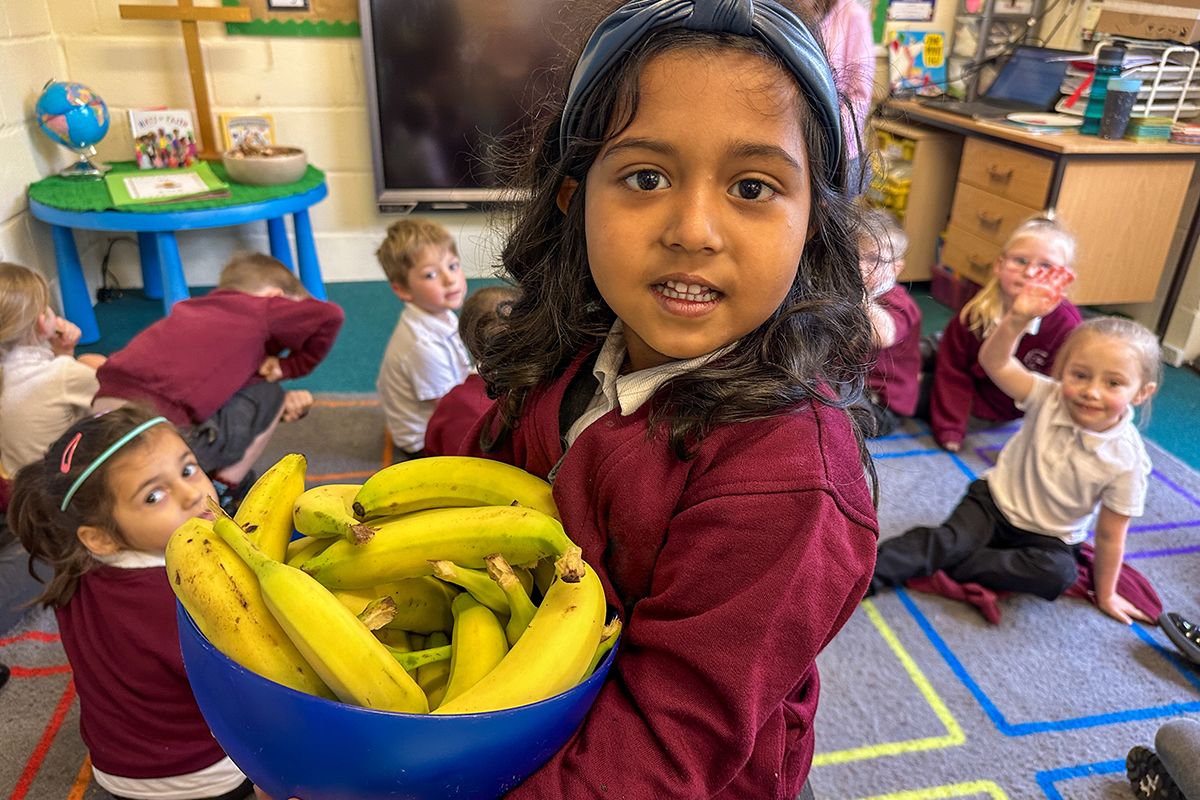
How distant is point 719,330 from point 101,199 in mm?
2989

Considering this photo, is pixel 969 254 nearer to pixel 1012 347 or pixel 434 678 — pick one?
pixel 1012 347

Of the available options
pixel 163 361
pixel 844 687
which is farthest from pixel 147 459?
pixel 844 687

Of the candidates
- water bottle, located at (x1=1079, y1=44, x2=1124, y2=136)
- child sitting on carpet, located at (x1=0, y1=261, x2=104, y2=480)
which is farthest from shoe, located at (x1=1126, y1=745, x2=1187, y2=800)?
water bottle, located at (x1=1079, y1=44, x2=1124, y2=136)

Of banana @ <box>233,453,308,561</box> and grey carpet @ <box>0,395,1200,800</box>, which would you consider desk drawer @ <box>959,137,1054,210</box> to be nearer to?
grey carpet @ <box>0,395,1200,800</box>

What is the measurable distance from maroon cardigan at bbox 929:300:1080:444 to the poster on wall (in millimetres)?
1971

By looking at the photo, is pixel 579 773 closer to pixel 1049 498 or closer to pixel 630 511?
pixel 630 511

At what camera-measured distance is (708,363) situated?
2.85ft

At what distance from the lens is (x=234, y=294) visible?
2354 mm

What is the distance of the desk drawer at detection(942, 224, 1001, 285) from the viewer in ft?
12.0

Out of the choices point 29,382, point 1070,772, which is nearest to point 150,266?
point 29,382

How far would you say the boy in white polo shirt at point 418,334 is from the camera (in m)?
2.53

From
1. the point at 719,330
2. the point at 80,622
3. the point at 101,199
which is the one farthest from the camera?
the point at 101,199

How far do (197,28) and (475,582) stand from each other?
11.7 ft

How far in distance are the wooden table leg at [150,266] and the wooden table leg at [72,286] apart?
0.39m
